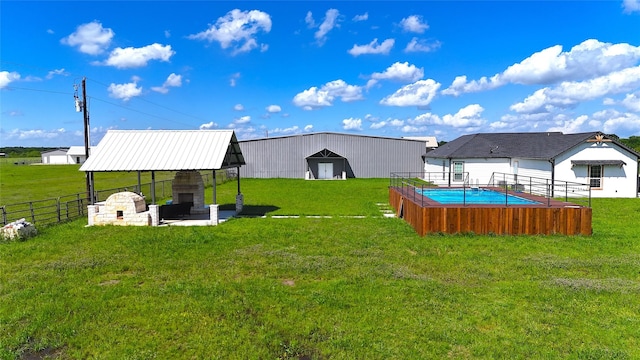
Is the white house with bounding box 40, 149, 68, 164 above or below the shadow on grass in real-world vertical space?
above

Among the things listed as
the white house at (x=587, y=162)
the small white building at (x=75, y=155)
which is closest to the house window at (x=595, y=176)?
the white house at (x=587, y=162)

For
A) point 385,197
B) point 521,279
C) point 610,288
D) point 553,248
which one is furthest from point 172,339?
point 385,197

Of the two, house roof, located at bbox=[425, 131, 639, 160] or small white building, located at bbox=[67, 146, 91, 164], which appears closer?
house roof, located at bbox=[425, 131, 639, 160]

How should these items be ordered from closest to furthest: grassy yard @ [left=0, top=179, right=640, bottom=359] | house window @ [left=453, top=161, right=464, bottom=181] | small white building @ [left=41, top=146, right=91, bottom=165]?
1. grassy yard @ [left=0, top=179, right=640, bottom=359]
2. house window @ [left=453, top=161, right=464, bottom=181]
3. small white building @ [left=41, top=146, right=91, bottom=165]

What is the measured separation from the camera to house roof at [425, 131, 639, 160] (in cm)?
Result: 2417

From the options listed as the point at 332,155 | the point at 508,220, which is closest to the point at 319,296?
the point at 508,220

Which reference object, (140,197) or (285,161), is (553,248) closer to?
(140,197)

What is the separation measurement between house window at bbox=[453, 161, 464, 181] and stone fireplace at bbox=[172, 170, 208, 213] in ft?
66.0

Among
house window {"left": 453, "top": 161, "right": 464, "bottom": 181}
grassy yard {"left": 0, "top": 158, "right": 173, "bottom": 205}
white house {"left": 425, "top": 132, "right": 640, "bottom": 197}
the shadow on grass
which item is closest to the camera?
the shadow on grass

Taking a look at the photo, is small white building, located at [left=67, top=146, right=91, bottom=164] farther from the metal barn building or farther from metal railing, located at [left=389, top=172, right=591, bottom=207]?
metal railing, located at [left=389, top=172, right=591, bottom=207]

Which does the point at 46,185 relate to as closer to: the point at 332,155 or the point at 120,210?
the point at 120,210

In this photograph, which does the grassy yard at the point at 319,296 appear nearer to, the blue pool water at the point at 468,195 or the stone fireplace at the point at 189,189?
the blue pool water at the point at 468,195

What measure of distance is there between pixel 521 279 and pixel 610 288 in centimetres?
149

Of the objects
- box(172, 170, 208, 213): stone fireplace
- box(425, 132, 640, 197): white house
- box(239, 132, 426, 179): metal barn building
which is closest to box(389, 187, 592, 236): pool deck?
box(172, 170, 208, 213): stone fireplace
